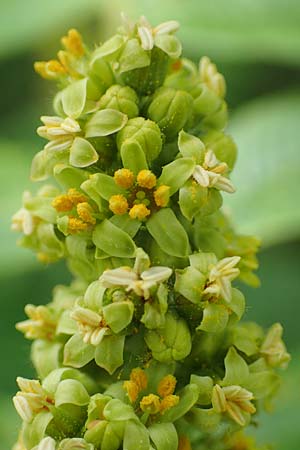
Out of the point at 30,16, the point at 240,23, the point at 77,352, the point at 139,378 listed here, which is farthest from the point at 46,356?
the point at 30,16

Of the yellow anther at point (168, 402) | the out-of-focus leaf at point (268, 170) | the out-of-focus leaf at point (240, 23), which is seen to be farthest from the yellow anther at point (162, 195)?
the out-of-focus leaf at point (240, 23)

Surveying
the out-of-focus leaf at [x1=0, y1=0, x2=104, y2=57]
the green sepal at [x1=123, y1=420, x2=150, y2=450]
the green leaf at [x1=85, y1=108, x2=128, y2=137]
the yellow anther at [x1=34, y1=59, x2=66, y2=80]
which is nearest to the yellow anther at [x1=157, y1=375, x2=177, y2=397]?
the green sepal at [x1=123, y1=420, x2=150, y2=450]

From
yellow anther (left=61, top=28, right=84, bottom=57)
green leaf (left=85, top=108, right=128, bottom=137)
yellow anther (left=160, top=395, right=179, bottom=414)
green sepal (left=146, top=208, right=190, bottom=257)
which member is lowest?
yellow anther (left=160, top=395, right=179, bottom=414)

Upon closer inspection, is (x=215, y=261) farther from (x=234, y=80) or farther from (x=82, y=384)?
(x=234, y=80)

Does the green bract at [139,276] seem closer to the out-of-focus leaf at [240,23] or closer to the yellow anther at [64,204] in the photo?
the yellow anther at [64,204]

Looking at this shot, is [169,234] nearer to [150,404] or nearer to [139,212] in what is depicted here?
[139,212]

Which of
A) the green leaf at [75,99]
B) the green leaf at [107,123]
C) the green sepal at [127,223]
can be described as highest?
the green leaf at [75,99]

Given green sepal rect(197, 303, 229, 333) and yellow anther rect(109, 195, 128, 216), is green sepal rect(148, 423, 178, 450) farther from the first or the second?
yellow anther rect(109, 195, 128, 216)
